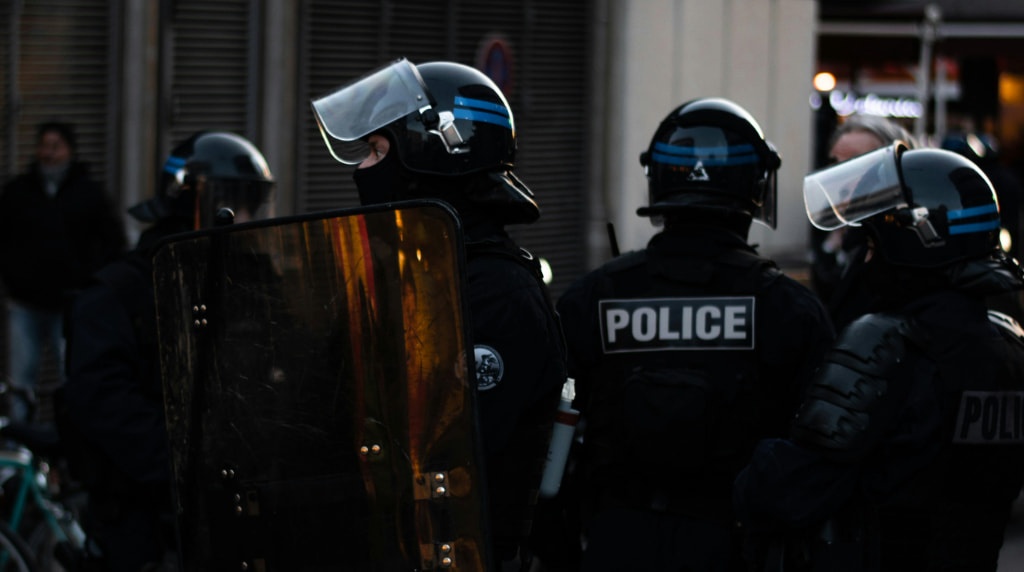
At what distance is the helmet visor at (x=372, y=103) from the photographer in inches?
93.5

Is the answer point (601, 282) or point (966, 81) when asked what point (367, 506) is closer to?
point (601, 282)

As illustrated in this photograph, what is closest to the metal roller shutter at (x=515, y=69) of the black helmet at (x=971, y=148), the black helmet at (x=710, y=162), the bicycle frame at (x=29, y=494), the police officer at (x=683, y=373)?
the black helmet at (x=971, y=148)

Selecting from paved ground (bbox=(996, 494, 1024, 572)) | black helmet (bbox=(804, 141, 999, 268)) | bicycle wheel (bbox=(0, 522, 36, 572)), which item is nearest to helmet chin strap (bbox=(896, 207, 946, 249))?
black helmet (bbox=(804, 141, 999, 268))

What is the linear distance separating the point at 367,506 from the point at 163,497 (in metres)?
1.61

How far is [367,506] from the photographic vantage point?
1.93m

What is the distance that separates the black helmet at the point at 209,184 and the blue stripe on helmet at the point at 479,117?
57.7 inches

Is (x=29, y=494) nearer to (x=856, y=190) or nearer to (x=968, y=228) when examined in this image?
(x=856, y=190)

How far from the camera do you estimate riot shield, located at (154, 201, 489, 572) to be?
1.91 meters

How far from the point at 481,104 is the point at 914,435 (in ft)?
3.62

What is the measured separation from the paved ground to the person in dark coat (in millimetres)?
4909

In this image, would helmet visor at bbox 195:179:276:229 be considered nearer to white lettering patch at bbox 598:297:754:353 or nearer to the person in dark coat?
white lettering patch at bbox 598:297:754:353

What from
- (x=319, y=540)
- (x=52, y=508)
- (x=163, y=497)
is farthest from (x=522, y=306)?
(x=52, y=508)

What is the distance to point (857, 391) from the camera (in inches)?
93.4

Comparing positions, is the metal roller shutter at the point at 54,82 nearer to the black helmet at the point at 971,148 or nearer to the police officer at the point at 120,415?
the police officer at the point at 120,415
